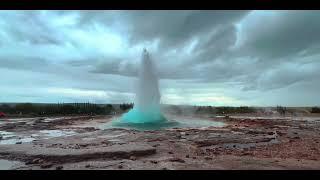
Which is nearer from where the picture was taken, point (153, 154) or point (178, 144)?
point (153, 154)

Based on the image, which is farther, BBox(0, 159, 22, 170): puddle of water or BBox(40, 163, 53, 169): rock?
BBox(0, 159, 22, 170): puddle of water

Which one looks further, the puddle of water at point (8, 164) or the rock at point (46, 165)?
the puddle of water at point (8, 164)

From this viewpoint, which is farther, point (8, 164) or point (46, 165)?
point (8, 164)

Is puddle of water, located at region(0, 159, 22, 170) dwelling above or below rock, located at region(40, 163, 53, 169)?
below

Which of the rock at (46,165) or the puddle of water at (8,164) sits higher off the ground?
the rock at (46,165)
